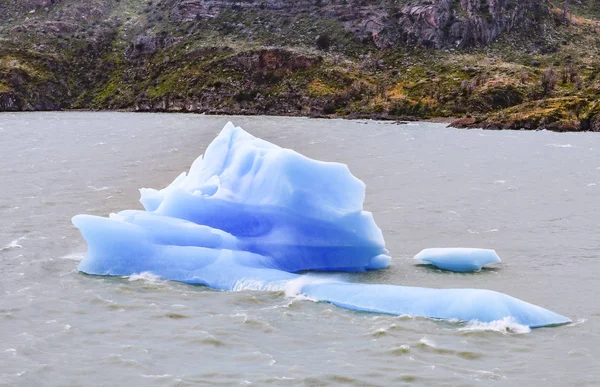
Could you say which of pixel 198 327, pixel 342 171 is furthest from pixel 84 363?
pixel 342 171

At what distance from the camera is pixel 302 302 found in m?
18.9

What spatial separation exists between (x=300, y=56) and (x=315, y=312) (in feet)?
428

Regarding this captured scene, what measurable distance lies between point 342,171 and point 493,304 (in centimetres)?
697

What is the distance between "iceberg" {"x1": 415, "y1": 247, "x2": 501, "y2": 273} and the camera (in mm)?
22219

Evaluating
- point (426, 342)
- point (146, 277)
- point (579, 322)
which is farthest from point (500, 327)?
point (146, 277)

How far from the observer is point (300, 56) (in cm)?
14475

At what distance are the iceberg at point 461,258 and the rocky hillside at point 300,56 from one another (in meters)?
95.4

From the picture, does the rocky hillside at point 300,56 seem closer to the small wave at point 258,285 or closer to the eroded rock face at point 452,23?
the eroded rock face at point 452,23

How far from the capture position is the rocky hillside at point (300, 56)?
5032 inches

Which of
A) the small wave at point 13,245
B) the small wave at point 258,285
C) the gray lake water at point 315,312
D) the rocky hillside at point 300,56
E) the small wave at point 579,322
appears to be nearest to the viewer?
the gray lake water at point 315,312

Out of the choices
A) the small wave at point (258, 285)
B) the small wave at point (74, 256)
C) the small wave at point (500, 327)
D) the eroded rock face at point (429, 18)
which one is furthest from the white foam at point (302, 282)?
the eroded rock face at point (429, 18)

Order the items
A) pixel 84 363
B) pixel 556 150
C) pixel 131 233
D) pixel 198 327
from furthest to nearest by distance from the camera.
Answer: pixel 556 150 → pixel 131 233 → pixel 198 327 → pixel 84 363

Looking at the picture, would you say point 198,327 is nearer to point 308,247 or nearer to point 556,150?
point 308,247

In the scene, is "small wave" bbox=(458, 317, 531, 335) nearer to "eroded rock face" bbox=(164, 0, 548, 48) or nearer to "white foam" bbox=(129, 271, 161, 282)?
"white foam" bbox=(129, 271, 161, 282)
